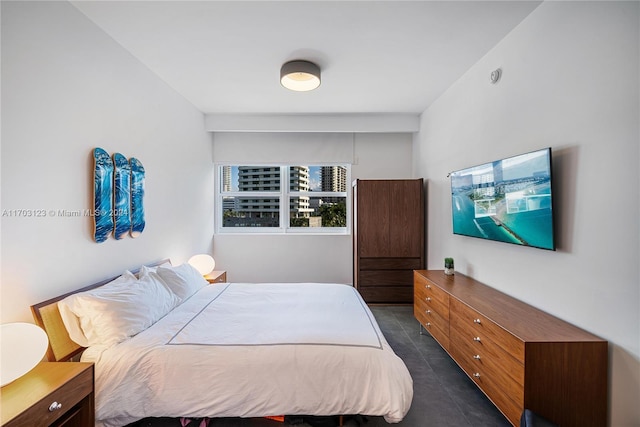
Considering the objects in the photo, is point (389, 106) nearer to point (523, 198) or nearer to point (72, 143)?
point (523, 198)

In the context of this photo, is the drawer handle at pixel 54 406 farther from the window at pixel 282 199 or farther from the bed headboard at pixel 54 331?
the window at pixel 282 199

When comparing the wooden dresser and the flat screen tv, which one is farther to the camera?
the flat screen tv

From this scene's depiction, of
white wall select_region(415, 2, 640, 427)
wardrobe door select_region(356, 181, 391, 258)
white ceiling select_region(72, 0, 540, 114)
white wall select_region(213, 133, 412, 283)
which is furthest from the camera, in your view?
white wall select_region(213, 133, 412, 283)

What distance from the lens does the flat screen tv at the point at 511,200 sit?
168 centimetres

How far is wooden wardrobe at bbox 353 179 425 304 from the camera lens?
373 cm

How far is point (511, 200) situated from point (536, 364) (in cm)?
105

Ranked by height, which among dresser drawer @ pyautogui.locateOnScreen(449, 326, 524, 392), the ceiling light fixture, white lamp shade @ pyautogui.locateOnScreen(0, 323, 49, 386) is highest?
the ceiling light fixture

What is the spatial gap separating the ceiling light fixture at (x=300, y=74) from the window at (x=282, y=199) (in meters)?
1.89

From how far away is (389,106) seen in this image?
3.60 m

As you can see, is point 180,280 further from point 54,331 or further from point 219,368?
point 219,368

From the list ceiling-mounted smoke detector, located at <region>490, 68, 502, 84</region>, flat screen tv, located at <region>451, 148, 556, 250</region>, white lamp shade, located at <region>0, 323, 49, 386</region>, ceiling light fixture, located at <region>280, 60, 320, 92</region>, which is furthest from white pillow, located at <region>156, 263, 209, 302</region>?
ceiling-mounted smoke detector, located at <region>490, 68, 502, 84</region>

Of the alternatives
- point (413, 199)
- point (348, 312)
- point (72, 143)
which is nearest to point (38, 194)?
point (72, 143)

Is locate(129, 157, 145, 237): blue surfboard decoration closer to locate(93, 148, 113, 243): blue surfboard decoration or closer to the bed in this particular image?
locate(93, 148, 113, 243): blue surfboard decoration

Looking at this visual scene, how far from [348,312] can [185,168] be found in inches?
104
